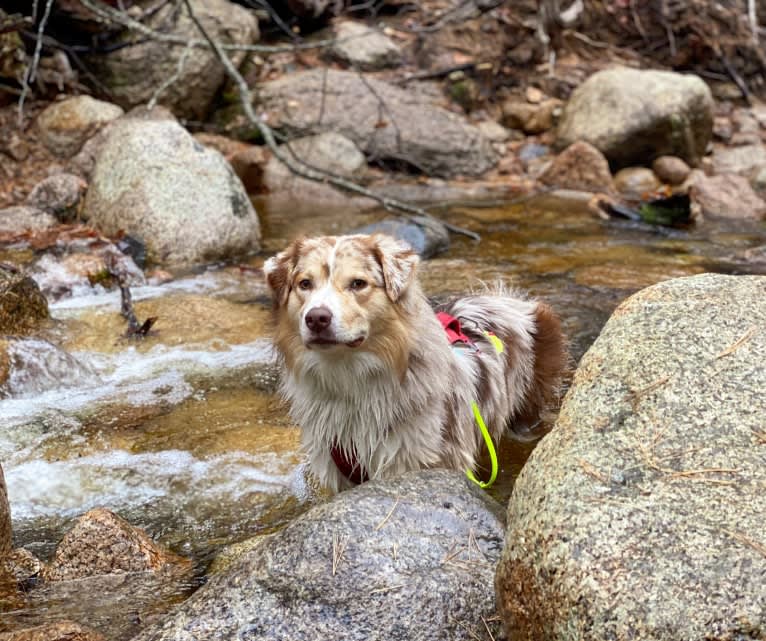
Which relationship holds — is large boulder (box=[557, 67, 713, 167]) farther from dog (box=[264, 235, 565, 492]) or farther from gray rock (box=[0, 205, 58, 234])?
dog (box=[264, 235, 565, 492])

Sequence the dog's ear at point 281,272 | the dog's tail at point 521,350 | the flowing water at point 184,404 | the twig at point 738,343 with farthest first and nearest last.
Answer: the dog's tail at point 521,350 < the flowing water at point 184,404 < the dog's ear at point 281,272 < the twig at point 738,343

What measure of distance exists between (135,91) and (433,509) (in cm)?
1158

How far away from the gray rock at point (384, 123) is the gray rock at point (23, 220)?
4.70 meters

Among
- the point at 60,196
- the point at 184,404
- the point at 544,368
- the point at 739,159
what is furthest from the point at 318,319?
the point at 739,159

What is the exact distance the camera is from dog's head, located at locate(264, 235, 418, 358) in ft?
13.2

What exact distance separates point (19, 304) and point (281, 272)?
357 centimetres

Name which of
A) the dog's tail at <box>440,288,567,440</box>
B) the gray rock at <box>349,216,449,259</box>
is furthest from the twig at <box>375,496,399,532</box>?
the gray rock at <box>349,216,449,259</box>

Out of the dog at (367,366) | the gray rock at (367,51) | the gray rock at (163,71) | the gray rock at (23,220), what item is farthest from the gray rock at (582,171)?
the dog at (367,366)

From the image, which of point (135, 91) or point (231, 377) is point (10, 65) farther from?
point (231, 377)

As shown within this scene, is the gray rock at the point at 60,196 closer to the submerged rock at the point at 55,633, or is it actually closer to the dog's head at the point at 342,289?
the dog's head at the point at 342,289

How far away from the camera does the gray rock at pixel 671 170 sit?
44.0ft

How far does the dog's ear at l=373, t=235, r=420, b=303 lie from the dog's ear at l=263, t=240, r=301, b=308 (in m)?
0.44

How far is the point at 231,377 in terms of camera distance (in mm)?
6578

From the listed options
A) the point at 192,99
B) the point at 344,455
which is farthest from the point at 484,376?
the point at 192,99
